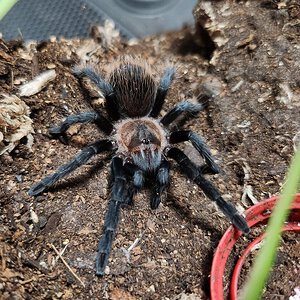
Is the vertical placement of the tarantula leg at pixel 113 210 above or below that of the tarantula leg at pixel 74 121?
below

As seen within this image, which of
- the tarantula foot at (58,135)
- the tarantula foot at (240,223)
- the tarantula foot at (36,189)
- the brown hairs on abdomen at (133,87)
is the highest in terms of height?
the brown hairs on abdomen at (133,87)

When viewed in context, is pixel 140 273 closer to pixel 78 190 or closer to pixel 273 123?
pixel 78 190

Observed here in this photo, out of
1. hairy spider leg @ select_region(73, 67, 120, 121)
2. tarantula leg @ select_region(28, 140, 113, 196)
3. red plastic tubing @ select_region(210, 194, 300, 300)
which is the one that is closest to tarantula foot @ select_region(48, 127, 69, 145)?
tarantula leg @ select_region(28, 140, 113, 196)

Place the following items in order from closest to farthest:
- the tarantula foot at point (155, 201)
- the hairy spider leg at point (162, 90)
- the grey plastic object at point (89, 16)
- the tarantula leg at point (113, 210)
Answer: the tarantula leg at point (113, 210)
the tarantula foot at point (155, 201)
the hairy spider leg at point (162, 90)
the grey plastic object at point (89, 16)

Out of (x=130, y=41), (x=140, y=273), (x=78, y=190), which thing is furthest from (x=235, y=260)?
(x=130, y=41)

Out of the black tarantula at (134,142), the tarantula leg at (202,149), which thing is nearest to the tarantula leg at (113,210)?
the black tarantula at (134,142)

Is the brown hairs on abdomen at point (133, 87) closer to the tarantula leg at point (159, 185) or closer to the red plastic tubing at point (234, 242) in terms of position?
the tarantula leg at point (159, 185)

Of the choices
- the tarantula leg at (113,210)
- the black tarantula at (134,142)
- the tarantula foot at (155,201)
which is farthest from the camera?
the tarantula foot at (155,201)
